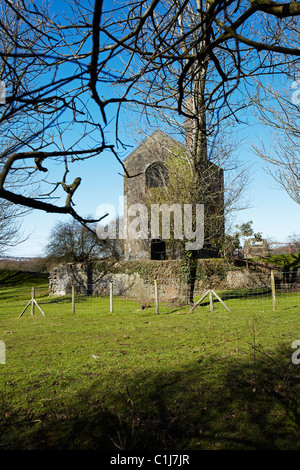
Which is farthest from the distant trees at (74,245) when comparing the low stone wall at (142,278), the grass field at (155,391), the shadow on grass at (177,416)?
the shadow on grass at (177,416)

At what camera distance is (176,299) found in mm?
15953

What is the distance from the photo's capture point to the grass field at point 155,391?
138 inches

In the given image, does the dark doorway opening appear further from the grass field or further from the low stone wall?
the grass field

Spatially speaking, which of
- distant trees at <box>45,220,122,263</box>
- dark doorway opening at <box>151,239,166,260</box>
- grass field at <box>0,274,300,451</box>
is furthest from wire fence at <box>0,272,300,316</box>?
distant trees at <box>45,220,122,263</box>

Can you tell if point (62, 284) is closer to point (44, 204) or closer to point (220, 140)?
point (220, 140)

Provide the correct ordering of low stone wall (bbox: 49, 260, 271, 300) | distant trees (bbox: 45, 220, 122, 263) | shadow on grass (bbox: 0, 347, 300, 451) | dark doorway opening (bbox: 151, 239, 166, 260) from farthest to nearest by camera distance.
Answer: distant trees (bbox: 45, 220, 122, 263) < dark doorway opening (bbox: 151, 239, 166, 260) < low stone wall (bbox: 49, 260, 271, 300) < shadow on grass (bbox: 0, 347, 300, 451)

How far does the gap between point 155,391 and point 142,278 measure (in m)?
16.5

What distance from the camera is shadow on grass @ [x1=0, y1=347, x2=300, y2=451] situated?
3414mm

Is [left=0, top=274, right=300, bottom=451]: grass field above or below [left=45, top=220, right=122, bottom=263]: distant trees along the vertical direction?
below

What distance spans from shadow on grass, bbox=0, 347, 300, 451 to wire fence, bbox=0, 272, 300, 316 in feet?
24.9

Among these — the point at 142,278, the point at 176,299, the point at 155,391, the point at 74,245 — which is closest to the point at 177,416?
the point at 155,391

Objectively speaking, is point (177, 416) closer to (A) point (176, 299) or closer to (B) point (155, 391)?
(B) point (155, 391)

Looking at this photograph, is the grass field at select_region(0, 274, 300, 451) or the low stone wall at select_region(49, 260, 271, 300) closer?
the grass field at select_region(0, 274, 300, 451)
